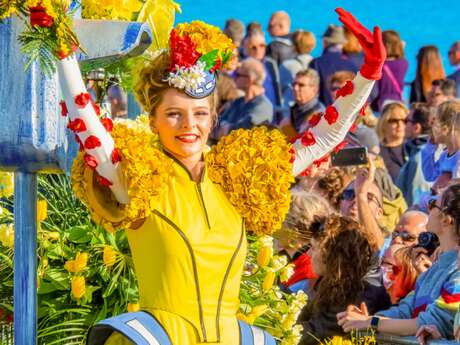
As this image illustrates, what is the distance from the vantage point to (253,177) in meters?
4.00

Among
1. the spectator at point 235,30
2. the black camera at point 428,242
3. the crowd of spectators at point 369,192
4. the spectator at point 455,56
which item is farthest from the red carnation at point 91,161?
the spectator at point 235,30

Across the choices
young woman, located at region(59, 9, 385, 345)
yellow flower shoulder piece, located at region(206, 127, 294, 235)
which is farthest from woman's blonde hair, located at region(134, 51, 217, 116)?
yellow flower shoulder piece, located at region(206, 127, 294, 235)

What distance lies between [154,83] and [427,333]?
66.7 inches

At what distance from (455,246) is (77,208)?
1580 mm

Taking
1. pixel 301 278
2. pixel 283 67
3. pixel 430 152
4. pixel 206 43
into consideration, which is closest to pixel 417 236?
pixel 301 278

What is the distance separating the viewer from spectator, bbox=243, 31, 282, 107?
10.4m

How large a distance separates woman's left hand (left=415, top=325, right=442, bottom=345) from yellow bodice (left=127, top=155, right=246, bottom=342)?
128cm

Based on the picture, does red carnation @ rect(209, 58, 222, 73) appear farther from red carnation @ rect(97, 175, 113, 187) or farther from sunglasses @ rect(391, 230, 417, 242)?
sunglasses @ rect(391, 230, 417, 242)

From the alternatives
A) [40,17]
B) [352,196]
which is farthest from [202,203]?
[352,196]

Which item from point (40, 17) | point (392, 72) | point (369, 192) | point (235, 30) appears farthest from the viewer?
point (235, 30)

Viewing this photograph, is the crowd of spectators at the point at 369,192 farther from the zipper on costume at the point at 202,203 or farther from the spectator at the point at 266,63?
the zipper on costume at the point at 202,203

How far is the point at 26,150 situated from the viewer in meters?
3.93

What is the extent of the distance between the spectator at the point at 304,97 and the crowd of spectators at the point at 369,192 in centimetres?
1

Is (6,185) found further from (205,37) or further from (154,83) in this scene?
(205,37)
